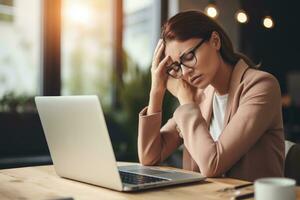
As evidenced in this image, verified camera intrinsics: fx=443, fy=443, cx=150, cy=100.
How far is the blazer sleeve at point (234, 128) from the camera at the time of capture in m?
1.34

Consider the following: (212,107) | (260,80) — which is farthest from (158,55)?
(260,80)

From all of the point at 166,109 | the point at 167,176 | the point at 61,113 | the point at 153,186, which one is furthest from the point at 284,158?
the point at 166,109

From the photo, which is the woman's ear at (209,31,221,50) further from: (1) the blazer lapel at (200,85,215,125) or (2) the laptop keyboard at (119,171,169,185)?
(2) the laptop keyboard at (119,171,169,185)

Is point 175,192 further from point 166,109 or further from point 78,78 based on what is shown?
point 78,78

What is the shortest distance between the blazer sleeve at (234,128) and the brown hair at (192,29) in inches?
8.1

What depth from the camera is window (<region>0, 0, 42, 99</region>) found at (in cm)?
351

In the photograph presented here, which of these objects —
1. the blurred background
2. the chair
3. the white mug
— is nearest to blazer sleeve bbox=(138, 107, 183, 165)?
the chair

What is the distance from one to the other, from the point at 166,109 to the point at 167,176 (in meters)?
2.09

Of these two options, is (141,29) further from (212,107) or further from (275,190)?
(275,190)

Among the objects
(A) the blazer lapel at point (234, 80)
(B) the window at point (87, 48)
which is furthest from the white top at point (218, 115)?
(B) the window at point (87, 48)

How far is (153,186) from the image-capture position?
1.12 metres

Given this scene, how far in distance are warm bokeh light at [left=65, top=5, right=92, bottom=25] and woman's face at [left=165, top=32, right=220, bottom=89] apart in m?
2.40

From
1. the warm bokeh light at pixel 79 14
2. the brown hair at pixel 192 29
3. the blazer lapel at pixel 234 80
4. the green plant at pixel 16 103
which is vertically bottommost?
the green plant at pixel 16 103

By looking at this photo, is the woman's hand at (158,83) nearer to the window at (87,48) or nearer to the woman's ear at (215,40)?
the woman's ear at (215,40)
